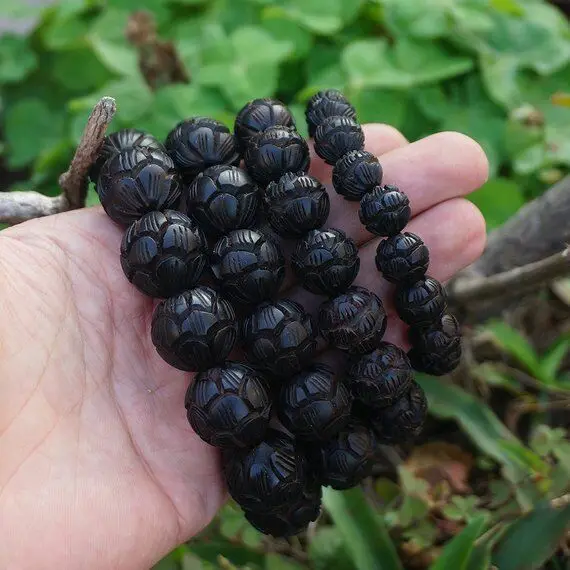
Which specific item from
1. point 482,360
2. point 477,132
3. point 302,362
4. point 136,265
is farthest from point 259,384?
point 477,132

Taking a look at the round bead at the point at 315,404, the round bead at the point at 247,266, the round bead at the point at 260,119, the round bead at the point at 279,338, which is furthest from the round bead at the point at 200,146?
the round bead at the point at 315,404

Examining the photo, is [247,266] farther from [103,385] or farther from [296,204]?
[103,385]

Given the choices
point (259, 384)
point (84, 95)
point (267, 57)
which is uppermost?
point (267, 57)

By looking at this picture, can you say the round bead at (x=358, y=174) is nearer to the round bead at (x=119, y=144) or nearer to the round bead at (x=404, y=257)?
the round bead at (x=404, y=257)

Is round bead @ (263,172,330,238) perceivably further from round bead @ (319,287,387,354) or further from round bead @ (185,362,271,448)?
round bead @ (185,362,271,448)

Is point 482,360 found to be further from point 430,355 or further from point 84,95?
point 84,95

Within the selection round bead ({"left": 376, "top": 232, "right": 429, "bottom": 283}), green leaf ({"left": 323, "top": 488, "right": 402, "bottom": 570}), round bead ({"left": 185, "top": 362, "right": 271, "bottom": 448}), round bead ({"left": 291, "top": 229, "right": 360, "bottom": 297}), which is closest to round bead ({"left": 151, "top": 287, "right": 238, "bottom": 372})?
round bead ({"left": 185, "top": 362, "right": 271, "bottom": 448})
